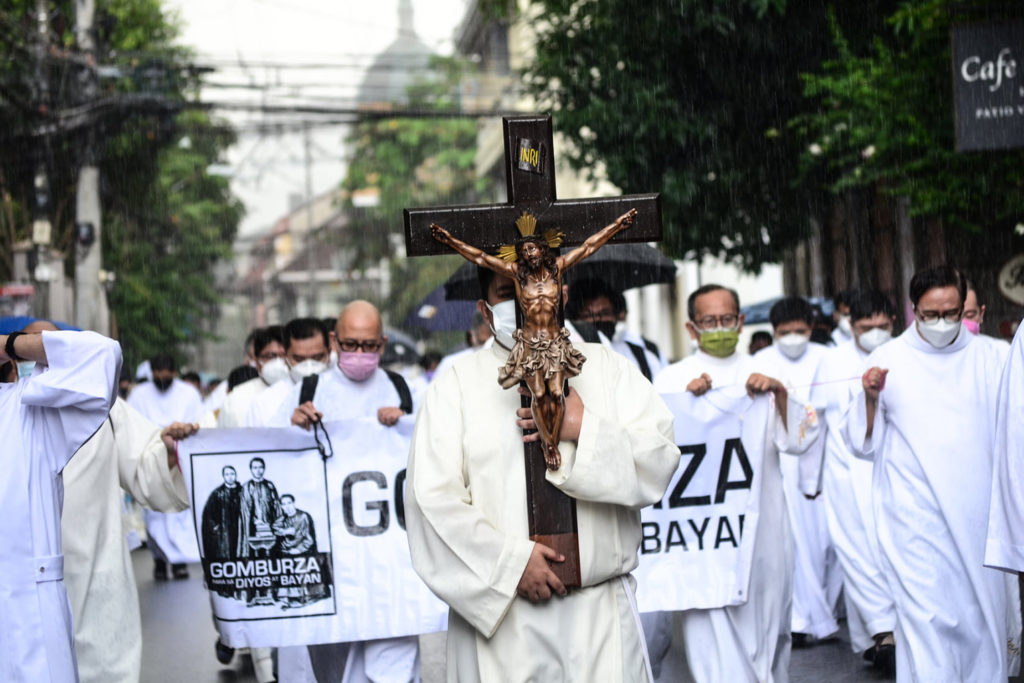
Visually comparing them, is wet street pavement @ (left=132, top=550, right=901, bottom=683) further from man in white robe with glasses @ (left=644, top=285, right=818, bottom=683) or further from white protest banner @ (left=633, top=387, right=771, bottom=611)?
white protest banner @ (left=633, top=387, right=771, bottom=611)

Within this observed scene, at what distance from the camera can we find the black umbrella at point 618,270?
9.71 meters

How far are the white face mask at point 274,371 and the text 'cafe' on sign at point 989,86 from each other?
4956 mm

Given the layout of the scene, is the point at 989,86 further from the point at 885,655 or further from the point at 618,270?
the point at 885,655

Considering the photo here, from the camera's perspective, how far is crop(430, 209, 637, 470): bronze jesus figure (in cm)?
424

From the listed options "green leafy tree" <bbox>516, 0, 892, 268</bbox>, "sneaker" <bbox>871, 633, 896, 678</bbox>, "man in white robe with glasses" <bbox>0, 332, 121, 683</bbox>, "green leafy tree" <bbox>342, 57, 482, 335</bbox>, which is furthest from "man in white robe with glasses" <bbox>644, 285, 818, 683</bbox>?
"green leafy tree" <bbox>342, 57, 482, 335</bbox>

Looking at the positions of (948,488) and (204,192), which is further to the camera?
(204,192)

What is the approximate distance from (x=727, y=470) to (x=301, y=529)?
2090 mm

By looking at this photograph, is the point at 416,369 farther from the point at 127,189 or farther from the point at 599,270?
the point at 599,270

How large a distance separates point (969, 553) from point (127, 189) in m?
27.3

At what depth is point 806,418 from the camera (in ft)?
23.1

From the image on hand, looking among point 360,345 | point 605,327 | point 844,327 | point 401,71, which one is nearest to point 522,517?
point 360,345

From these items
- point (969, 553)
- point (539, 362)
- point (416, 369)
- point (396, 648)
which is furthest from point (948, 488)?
point (416, 369)

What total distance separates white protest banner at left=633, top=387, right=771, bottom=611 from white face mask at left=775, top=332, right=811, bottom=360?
9.65 feet

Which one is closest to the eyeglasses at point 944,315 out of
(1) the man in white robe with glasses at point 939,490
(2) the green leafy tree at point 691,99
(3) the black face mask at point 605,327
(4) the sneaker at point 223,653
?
(1) the man in white robe with glasses at point 939,490
